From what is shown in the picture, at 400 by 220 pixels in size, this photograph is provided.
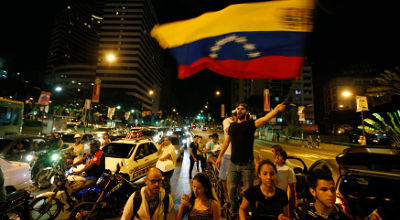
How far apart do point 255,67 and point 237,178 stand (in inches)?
92.2

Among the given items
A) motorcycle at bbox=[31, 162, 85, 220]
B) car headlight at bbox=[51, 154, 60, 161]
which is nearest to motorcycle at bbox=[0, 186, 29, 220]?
motorcycle at bbox=[31, 162, 85, 220]

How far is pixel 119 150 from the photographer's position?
678 centimetres

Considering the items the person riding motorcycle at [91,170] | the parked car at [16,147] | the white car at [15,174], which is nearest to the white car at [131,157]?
the person riding motorcycle at [91,170]

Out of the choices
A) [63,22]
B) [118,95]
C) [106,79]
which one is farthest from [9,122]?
[63,22]

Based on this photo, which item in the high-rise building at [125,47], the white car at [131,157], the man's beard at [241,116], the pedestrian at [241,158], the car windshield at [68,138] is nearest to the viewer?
the pedestrian at [241,158]

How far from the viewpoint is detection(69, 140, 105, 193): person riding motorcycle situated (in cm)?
450

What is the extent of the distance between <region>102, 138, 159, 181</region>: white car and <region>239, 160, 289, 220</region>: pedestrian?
4655mm

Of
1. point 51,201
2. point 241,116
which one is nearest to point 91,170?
point 51,201

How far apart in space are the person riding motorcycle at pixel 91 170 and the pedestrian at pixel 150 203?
2.85m

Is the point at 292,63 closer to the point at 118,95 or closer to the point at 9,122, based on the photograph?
the point at 9,122

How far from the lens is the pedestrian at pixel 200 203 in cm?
235

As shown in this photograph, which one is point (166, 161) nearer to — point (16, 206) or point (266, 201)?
Answer: point (16, 206)

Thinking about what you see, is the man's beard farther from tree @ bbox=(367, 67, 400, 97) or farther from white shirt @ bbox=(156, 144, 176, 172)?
tree @ bbox=(367, 67, 400, 97)

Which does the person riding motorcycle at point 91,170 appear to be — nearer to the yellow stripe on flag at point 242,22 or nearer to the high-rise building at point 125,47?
the yellow stripe on flag at point 242,22
